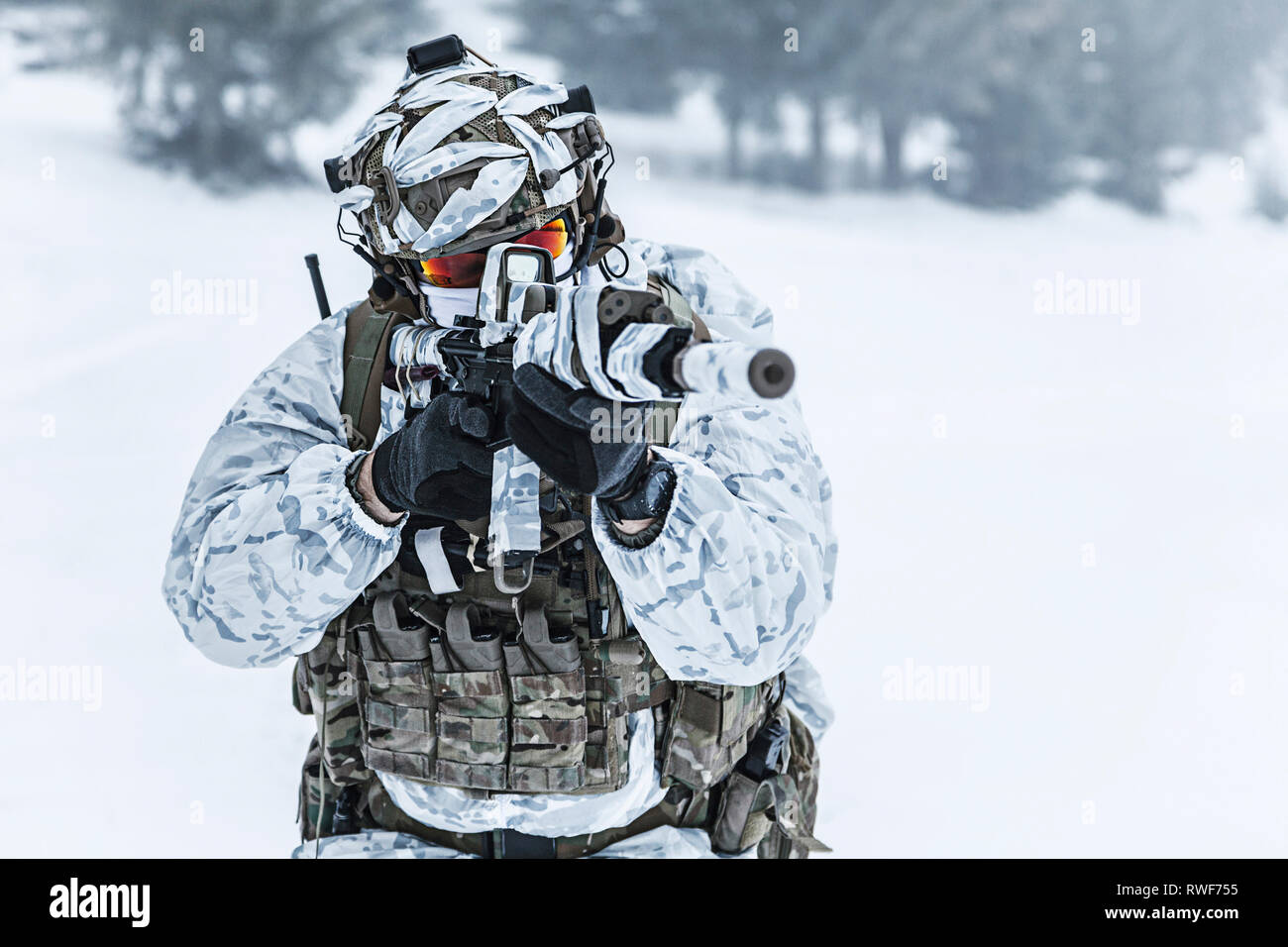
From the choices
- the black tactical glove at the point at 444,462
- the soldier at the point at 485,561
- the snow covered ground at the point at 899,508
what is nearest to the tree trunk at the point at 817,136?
the snow covered ground at the point at 899,508

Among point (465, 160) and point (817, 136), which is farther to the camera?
point (817, 136)

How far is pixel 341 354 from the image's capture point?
171cm

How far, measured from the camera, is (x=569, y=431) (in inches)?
47.9

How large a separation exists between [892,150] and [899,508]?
569 cm

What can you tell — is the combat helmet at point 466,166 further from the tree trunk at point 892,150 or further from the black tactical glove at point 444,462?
the tree trunk at point 892,150

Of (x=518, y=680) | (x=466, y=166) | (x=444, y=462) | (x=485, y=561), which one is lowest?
(x=518, y=680)

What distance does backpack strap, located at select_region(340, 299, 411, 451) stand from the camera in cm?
166

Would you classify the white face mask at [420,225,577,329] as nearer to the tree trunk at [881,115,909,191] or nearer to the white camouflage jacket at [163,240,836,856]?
the white camouflage jacket at [163,240,836,856]

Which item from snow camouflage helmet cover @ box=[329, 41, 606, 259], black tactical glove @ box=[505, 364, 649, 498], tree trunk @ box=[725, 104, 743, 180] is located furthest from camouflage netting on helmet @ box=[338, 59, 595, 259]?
tree trunk @ box=[725, 104, 743, 180]

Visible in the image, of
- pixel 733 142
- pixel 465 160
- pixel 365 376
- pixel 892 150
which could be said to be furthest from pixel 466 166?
pixel 892 150

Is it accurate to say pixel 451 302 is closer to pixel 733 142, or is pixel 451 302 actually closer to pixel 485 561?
pixel 485 561

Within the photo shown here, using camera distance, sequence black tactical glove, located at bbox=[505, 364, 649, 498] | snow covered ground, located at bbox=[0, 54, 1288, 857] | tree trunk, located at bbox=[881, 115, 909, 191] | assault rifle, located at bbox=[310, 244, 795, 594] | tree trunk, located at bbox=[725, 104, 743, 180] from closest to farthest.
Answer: assault rifle, located at bbox=[310, 244, 795, 594] < black tactical glove, located at bbox=[505, 364, 649, 498] < snow covered ground, located at bbox=[0, 54, 1288, 857] < tree trunk, located at bbox=[725, 104, 743, 180] < tree trunk, located at bbox=[881, 115, 909, 191]

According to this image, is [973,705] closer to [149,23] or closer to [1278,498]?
[1278,498]

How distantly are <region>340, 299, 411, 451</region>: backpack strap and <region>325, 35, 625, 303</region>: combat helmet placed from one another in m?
0.07
